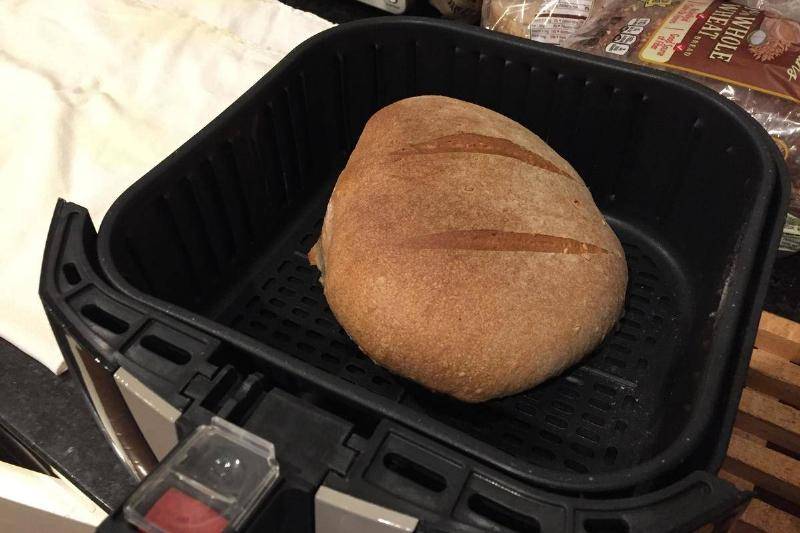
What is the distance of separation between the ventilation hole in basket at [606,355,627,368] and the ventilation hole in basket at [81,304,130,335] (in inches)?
18.6

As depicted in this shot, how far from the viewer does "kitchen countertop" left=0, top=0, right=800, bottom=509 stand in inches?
23.5

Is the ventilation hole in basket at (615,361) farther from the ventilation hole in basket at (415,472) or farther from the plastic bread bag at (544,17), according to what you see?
the plastic bread bag at (544,17)

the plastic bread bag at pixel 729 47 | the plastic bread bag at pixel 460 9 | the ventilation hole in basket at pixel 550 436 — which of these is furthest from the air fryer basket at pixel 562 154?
the plastic bread bag at pixel 460 9

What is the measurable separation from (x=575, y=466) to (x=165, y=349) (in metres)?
0.38

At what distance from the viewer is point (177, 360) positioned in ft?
1.51

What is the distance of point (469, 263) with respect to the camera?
1.88 ft

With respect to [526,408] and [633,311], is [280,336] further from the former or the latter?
[633,311]

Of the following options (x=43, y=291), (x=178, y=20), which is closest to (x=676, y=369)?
(x=43, y=291)

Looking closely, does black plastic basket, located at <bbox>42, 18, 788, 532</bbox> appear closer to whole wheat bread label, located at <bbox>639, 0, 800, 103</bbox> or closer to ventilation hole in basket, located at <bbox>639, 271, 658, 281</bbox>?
ventilation hole in basket, located at <bbox>639, 271, 658, 281</bbox>

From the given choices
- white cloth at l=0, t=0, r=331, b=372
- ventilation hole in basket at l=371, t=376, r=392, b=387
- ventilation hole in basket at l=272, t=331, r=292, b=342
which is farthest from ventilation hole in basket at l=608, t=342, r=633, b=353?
white cloth at l=0, t=0, r=331, b=372

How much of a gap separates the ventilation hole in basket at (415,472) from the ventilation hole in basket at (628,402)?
0.30 metres

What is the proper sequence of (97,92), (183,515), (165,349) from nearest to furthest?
(183,515) < (165,349) < (97,92)

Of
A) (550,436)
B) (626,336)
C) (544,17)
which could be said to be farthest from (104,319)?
(544,17)

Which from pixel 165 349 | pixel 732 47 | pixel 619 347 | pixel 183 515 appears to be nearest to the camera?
pixel 183 515
